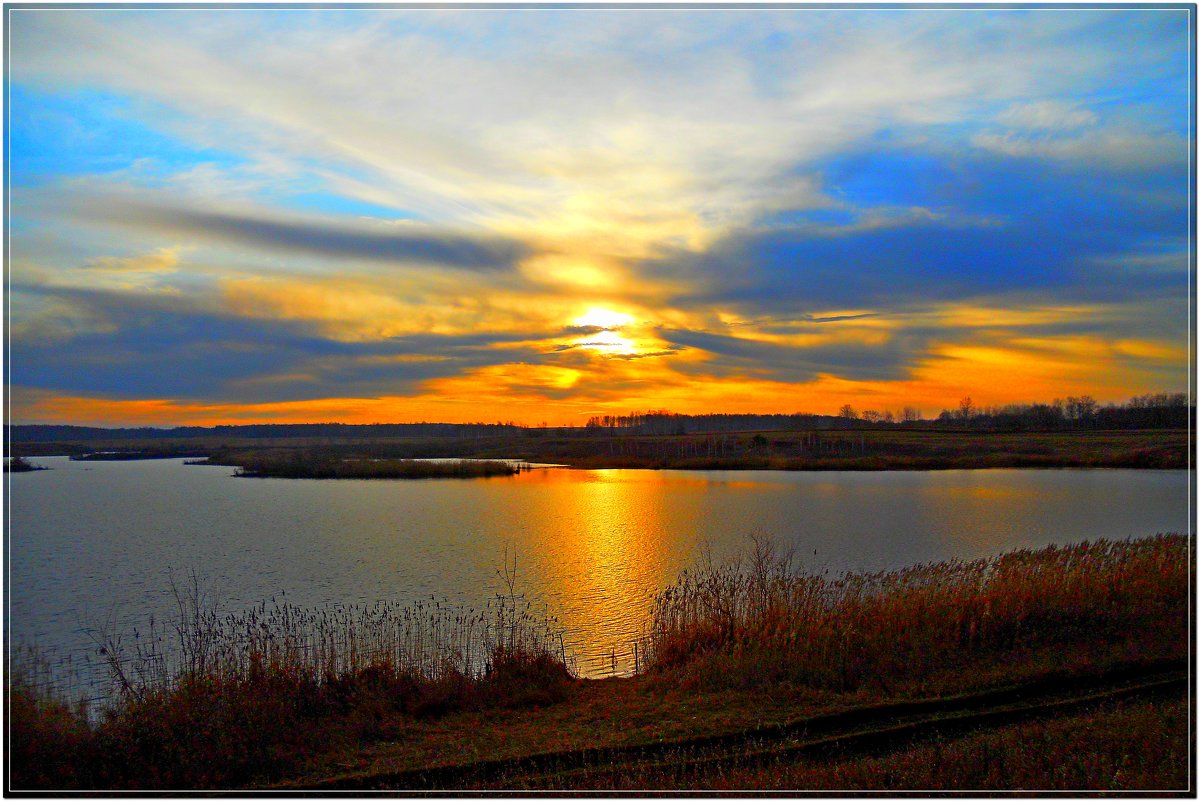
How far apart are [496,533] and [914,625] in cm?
1783

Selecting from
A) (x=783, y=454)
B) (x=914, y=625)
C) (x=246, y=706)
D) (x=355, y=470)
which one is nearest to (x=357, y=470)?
(x=355, y=470)

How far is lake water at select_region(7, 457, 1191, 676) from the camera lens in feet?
55.5

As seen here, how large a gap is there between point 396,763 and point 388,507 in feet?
96.4

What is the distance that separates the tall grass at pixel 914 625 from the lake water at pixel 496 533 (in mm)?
1844

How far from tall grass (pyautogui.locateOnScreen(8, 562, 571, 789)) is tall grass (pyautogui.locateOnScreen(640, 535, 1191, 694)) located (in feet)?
7.57

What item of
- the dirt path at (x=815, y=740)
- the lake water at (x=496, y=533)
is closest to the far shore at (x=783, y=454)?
the lake water at (x=496, y=533)

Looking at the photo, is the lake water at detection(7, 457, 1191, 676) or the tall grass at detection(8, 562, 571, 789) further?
the lake water at detection(7, 457, 1191, 676)

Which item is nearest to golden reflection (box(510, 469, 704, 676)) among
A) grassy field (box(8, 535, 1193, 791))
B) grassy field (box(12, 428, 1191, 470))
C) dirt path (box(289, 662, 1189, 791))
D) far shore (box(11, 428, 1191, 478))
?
grassy field (box(8, 535, 1193, 791))

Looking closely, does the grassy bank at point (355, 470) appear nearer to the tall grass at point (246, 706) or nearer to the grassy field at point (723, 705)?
the grassy field at point (723, 705)

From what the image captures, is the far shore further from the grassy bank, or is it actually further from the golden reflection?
the golden reflection

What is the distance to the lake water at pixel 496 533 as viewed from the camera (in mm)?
16906

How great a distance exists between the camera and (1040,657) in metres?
10.4

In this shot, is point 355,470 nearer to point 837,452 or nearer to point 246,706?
point 837,452

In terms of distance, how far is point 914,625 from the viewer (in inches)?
450
